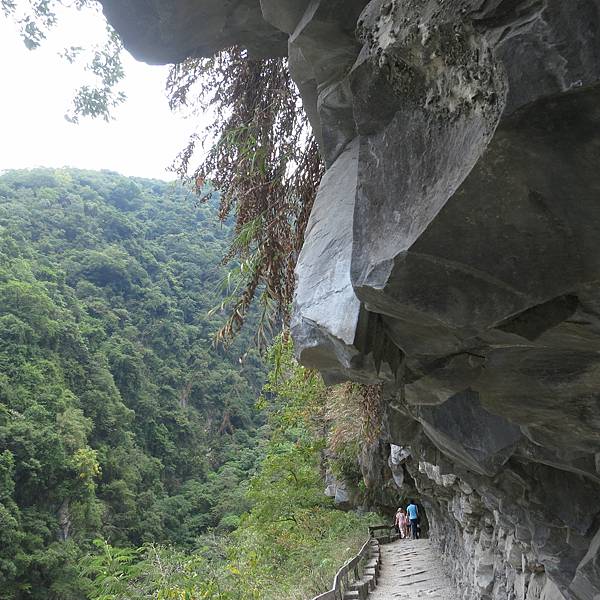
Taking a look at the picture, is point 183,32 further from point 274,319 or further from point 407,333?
point 274,319

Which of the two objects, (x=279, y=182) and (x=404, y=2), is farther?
(x=279, y=182)

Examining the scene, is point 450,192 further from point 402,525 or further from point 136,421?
point 136,421

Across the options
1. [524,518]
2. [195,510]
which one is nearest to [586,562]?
[524,518]

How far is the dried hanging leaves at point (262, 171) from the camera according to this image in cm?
426

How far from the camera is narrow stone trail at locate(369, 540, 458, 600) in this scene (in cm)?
1059

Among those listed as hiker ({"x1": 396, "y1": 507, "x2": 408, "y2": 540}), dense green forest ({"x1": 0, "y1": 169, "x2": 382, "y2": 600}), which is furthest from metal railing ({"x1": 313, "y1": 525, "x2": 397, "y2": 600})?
hiker ({"x1": 396, "y1": 507, "x2": 408, "y2": 540})

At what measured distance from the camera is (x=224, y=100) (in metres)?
4.62

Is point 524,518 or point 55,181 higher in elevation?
point 55,181

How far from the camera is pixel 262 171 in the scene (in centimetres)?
433

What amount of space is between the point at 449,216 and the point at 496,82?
1.32 feet

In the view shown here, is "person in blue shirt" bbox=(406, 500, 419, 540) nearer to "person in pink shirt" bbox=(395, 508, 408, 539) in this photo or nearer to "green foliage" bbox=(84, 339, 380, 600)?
"person in pink shirt" bbox=(395, 508, 408, 539)

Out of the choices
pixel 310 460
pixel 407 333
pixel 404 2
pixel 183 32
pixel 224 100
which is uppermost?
pixel 224 100

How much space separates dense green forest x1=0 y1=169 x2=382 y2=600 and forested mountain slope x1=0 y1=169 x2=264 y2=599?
0.37 ft

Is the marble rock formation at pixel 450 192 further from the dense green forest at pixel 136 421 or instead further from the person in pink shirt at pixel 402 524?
the person in pink shirt at pixel 402 524
